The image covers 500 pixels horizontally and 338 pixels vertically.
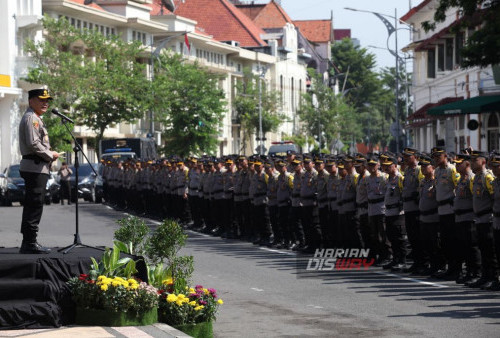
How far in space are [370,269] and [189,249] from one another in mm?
5411

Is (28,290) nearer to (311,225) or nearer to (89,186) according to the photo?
(311,225)

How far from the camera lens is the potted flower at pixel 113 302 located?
11469 mm

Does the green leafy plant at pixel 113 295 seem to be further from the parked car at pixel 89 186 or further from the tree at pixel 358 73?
the tree at pixel 358 73

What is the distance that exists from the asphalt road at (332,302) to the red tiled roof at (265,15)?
109 meters

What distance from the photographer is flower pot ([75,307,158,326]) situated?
37.7 ft

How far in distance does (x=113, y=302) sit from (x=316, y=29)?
139908mm

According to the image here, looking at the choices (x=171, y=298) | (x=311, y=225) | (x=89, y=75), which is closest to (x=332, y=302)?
(x=171, y=298)

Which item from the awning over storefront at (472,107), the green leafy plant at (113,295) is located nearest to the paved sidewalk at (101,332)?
the green leafy plant at (113,295)

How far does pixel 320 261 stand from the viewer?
2095cm

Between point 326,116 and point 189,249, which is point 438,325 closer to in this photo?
point 189,249

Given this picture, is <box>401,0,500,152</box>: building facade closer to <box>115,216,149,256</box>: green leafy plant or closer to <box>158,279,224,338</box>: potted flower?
<box>115,216,149,256</box>: green leafy plant

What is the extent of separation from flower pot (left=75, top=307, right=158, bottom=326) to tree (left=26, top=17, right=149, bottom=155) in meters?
47.6

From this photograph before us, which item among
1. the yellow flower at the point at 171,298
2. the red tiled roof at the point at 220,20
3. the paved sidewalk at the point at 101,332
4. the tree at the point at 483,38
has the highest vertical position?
the red tiled roof at the point at 220,20

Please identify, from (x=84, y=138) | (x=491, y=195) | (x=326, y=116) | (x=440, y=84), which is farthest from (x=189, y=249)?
(x=326, y=116)
